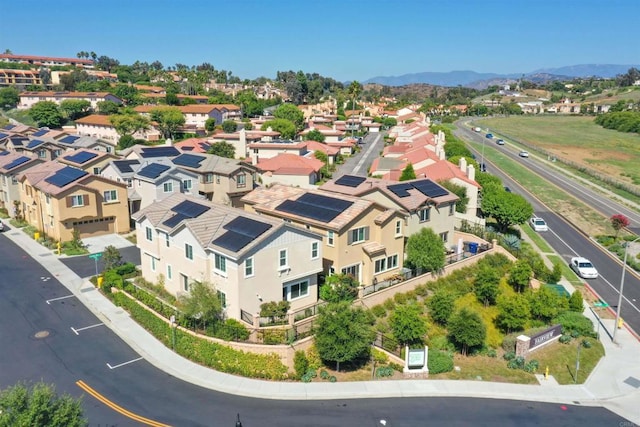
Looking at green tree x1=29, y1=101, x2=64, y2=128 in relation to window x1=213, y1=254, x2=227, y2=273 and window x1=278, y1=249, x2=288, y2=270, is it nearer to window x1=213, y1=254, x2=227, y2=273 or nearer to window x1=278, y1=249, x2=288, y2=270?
window x1=213, y1=254, x2=227, y2=273

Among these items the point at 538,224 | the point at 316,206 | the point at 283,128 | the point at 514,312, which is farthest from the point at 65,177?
the point at 283,128

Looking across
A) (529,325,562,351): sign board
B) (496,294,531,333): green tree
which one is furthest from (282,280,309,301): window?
(529,325,562,351): sign board

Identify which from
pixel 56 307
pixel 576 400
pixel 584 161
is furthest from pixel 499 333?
pixel 584 161

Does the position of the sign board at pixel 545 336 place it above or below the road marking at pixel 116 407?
below

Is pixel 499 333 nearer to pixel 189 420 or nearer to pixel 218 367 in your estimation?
pixel 218 367

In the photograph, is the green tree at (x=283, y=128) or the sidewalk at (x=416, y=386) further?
the green tree at (x=283, y=128)

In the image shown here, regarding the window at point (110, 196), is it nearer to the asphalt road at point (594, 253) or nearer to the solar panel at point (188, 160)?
the solar panel at point (188, 160)

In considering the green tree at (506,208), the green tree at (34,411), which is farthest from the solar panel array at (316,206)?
the green tree at (506,208)
